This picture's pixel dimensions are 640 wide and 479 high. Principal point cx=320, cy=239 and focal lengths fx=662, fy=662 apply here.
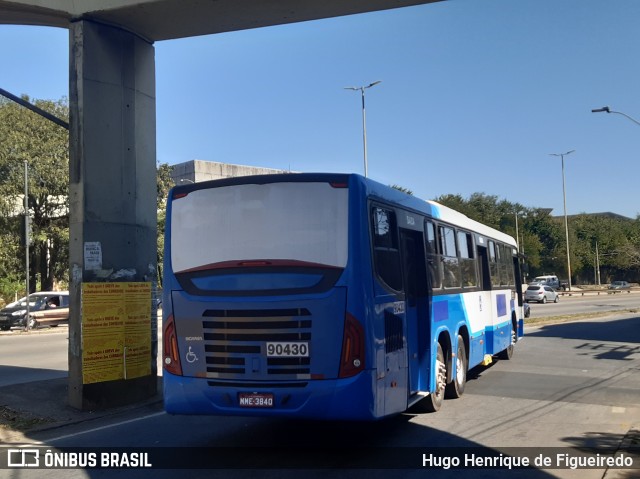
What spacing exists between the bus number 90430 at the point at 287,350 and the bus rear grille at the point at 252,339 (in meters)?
0.03

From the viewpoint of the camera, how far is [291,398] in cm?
678

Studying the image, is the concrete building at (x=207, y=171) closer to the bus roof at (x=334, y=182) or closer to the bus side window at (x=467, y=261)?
the bus side window at (x=467, y=261)

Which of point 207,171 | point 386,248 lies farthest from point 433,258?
point 207,171

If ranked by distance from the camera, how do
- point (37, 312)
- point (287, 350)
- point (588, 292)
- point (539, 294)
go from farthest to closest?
point (588, 292) < point (539, 294) < point (37, 312) < point (287, 350)

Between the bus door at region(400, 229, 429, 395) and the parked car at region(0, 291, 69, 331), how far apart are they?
24239 mm

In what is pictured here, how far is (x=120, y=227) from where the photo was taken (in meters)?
10.6

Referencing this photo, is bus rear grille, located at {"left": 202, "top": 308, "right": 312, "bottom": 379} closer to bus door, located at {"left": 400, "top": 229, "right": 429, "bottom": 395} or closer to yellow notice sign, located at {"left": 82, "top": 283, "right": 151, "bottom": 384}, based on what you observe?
bus door, located at {"left": 400, "top": 229, "right": 429, "bottom": 395}

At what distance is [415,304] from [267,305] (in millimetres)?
2402

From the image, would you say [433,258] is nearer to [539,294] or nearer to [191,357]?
[191,357]

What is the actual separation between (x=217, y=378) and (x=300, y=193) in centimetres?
218

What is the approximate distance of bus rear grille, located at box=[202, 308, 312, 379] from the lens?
681 centimetres

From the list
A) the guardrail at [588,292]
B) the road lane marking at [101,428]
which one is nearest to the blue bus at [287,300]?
the road lane marking at [101,428]

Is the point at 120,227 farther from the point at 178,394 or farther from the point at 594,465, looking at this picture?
the point at 594,465

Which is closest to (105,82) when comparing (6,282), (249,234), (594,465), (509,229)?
(249,234)
